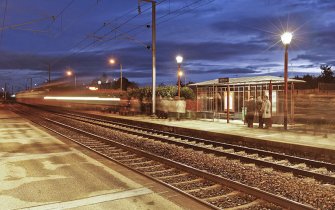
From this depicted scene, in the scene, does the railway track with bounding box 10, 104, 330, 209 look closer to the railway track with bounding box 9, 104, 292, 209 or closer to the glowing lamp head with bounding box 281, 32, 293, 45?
the railway track with bounding box 9, 104, 292, 209

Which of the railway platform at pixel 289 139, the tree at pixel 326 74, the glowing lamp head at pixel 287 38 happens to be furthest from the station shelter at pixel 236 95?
the tree at pixel 326 74

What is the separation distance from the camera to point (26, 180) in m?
8.01

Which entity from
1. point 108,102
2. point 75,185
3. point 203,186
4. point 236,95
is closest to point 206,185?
point 203,186

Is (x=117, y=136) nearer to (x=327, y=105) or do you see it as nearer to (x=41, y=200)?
(x=41, y=200)

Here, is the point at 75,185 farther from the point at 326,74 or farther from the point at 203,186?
the point at 326,74

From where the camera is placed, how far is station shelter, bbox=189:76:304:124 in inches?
813

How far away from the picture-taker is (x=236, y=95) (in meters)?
23.8

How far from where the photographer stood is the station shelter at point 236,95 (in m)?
20.6

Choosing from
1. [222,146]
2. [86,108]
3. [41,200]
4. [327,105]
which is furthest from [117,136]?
[86,108]

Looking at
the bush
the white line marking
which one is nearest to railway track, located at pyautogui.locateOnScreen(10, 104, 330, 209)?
the white line marking

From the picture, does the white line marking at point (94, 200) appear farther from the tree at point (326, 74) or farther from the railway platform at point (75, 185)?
the tree at point (326, 74)

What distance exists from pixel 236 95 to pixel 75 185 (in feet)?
58.3

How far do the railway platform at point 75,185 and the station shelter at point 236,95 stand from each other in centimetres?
1167

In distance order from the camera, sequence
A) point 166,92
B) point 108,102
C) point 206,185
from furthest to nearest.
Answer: point 108,102 < point 166,92 < point 206,185
